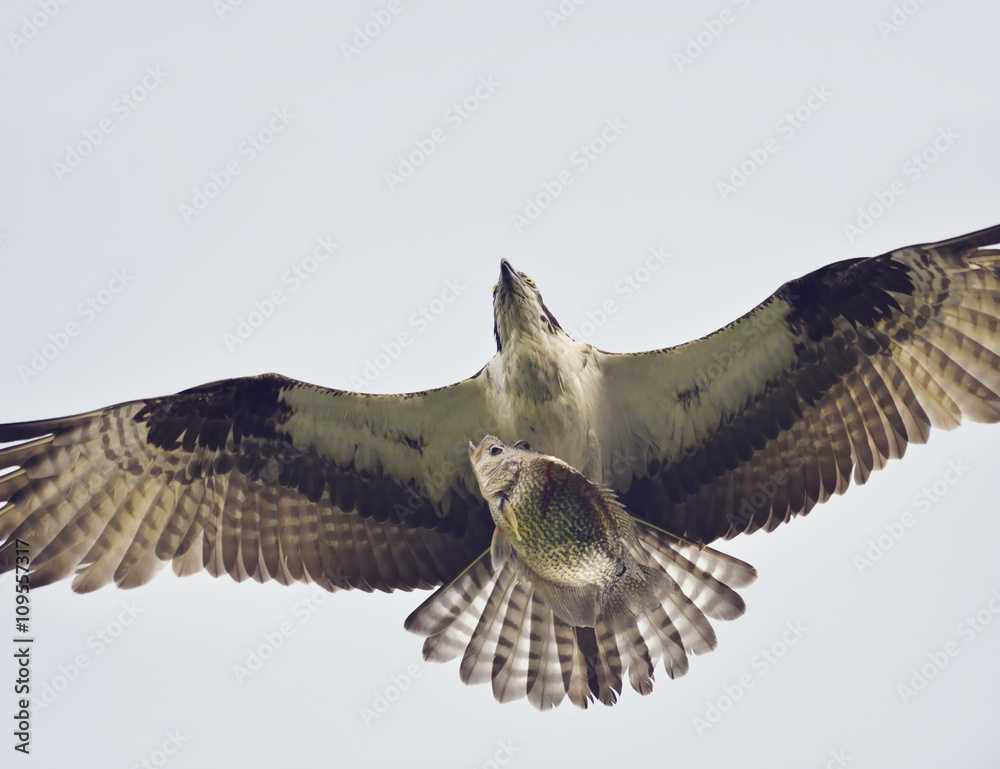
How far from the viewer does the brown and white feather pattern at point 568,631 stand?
812 centimetres

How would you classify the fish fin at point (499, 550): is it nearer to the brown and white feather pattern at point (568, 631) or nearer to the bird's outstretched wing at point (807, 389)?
the brown and white feather pattern at point (568, 631)

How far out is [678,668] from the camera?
8.20 meters

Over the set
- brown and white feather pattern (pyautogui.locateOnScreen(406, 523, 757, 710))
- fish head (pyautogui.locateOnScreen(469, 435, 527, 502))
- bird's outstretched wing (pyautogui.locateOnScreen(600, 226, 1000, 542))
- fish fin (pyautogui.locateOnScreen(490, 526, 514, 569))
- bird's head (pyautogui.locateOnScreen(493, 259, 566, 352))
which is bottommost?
brown and white feather pattern (pyautogui.locateOnScreen(406, 523, 757, 710))

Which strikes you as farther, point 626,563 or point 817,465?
point 817,465

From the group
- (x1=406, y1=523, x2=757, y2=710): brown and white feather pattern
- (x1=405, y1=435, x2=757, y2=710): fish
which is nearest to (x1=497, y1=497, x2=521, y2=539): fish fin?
(x1=405, y1=435, x2=757, y2=710): fish

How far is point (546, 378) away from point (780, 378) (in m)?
1.65

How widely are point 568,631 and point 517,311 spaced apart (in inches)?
85.9

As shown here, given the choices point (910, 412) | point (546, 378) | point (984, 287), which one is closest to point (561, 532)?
point (546, 378)

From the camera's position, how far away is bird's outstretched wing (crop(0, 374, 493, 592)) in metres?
8.51

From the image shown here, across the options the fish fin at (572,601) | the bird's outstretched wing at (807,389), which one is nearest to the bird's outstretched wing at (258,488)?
the fish fin at (572,601)

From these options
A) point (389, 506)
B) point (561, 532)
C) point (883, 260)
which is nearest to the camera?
point (561, 532)

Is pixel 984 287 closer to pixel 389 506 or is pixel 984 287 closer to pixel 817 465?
pixel 817 465

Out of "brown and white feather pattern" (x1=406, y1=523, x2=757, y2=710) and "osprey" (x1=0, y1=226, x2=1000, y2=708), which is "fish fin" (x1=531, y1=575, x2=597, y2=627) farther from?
→ "brown and white feather pattern" (x1=406, y1=523, x2=757, y2=710)

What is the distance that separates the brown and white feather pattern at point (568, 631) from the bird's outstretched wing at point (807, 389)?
21.0 inches
